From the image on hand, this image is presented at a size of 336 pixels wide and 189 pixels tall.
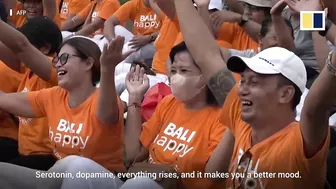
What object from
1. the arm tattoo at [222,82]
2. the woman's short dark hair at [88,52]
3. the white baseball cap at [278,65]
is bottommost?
the woman's short dark hair at [88,52]

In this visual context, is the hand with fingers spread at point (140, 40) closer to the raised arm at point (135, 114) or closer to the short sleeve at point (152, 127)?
the raised arm at point (135, 114)

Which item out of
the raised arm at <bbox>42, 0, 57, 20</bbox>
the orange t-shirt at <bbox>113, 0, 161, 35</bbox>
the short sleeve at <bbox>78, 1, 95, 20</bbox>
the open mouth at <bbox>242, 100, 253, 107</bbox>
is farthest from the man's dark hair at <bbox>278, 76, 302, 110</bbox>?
the short sleeve at <bbox>78, 1, 95, 20</bbox>

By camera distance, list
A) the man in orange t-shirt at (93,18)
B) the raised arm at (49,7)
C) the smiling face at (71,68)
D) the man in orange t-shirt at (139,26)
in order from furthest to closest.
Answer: the man in orange t-shirt at (93,18) < the man in orange t-shirt at (139,26) < the raised arm at (49,7) < the smiling face at (71,68)

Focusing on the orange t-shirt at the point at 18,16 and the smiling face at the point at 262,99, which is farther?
the orange t-shirt at the point at 18,16

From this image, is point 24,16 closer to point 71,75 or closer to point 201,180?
point 71,75

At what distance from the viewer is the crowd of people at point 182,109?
2.72m

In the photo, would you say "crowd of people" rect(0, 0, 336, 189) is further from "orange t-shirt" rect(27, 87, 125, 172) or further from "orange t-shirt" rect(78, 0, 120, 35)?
"orange t-shirt" rect(78, 0, 120, 35)

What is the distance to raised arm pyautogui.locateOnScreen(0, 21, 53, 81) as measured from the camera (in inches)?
162

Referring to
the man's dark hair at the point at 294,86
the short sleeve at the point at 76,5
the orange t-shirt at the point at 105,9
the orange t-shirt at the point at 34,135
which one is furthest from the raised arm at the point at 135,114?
the short sleeve at the point at 76,5

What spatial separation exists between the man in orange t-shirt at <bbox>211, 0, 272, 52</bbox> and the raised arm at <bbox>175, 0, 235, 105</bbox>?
1.86 m

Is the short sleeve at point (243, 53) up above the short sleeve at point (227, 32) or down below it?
above

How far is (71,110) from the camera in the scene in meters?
3.79

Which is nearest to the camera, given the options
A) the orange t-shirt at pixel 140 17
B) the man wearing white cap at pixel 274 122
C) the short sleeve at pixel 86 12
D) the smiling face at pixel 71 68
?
the man wearing white cap at pixel 274 122

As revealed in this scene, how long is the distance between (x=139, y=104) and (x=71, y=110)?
1.20ft
